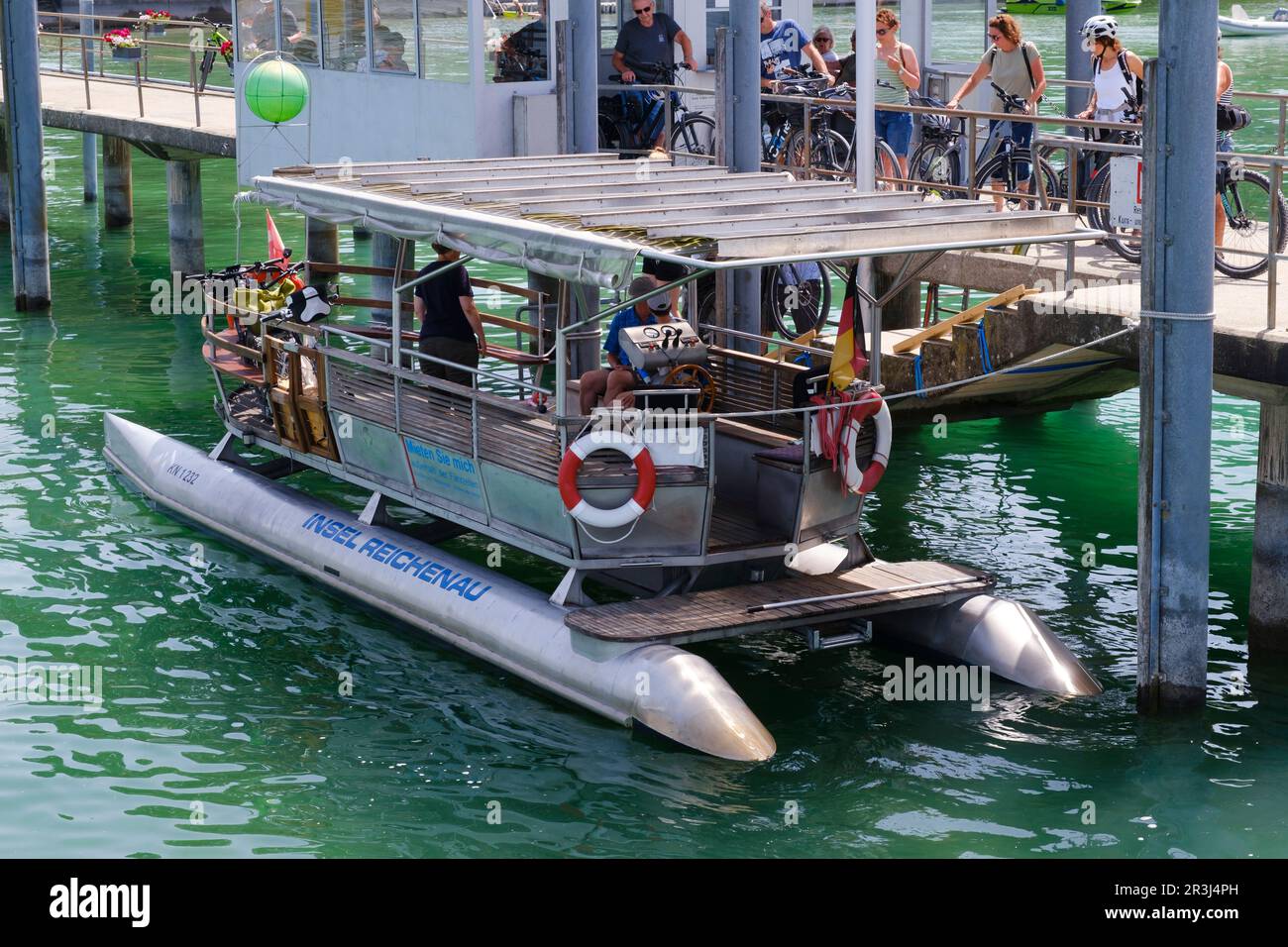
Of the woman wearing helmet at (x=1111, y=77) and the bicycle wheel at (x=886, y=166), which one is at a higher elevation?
the woman wearing helmet at (x=1111, y=77)

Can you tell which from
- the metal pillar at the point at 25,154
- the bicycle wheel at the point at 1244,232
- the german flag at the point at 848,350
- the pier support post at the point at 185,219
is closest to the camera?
the german flag at the point at 848,350

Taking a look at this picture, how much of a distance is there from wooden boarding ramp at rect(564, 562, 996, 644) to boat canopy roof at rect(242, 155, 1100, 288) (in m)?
2.23

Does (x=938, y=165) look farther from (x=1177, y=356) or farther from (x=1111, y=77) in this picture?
(x=1177, y=356)

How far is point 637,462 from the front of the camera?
39.4 feet

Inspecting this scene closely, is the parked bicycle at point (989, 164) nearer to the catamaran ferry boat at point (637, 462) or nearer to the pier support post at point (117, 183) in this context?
the catamaran ferry boat at point (637, 462)

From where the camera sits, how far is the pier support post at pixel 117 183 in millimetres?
34000

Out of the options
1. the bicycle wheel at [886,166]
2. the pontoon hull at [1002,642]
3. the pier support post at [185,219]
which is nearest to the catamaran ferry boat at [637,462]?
the pontoon hull at [1002,642]

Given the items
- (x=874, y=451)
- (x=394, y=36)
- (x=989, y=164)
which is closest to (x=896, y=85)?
(x=989, y=164)

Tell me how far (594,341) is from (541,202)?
359cm

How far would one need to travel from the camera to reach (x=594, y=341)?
55.6 ft

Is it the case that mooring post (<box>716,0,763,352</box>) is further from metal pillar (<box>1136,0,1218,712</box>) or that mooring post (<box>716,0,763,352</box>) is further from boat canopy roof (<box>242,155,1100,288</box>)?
metal pillar (<box>1136,0,1218,712</box>)

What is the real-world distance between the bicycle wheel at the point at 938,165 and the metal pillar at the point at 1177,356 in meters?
7.35
